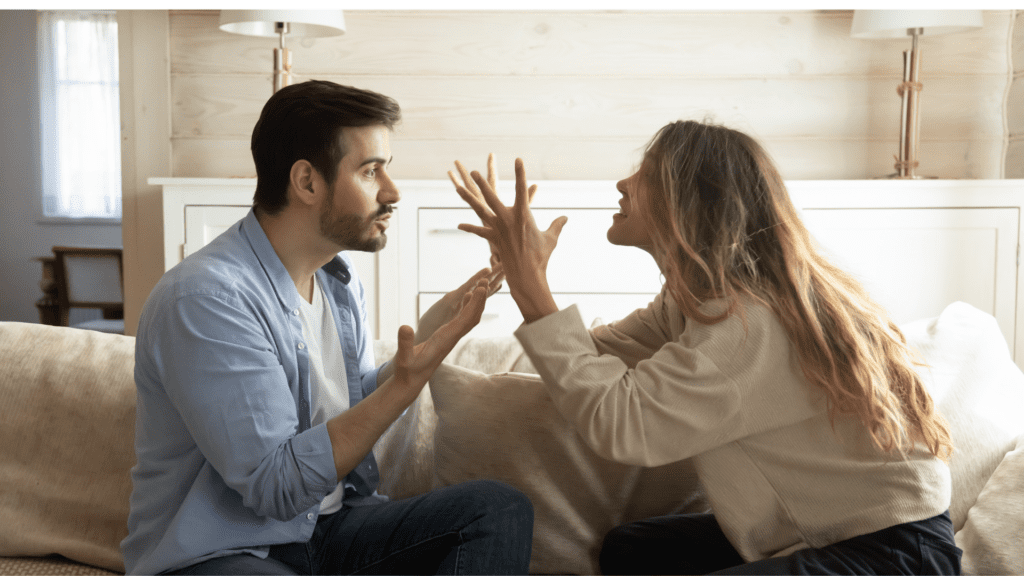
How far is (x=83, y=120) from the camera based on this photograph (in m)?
5.69

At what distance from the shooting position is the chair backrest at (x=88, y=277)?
15.7 ft

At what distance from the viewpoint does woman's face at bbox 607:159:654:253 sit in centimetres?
119

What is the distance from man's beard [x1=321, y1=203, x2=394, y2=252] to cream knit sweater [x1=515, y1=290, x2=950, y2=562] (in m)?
0.33

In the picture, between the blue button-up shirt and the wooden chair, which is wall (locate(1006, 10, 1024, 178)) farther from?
the wooden chair

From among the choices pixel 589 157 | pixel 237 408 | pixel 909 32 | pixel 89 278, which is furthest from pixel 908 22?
pixel 89 278

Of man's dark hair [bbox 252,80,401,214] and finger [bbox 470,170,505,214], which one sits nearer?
finger [bbox 470,170,505,214]

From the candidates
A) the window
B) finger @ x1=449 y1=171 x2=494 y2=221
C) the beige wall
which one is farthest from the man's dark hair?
the window

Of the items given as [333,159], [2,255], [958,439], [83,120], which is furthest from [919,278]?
[2,255]

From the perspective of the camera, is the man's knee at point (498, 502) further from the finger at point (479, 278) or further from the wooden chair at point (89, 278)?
the wooden chair at point (89, 278)

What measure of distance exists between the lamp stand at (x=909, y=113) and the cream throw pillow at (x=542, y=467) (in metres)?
1.76

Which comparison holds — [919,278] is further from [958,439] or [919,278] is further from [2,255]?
[2,255]

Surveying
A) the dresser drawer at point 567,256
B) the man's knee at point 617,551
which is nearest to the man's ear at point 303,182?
the man's knee at point 617,551

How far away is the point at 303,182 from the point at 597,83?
69.3 inches

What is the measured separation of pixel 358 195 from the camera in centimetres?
127
